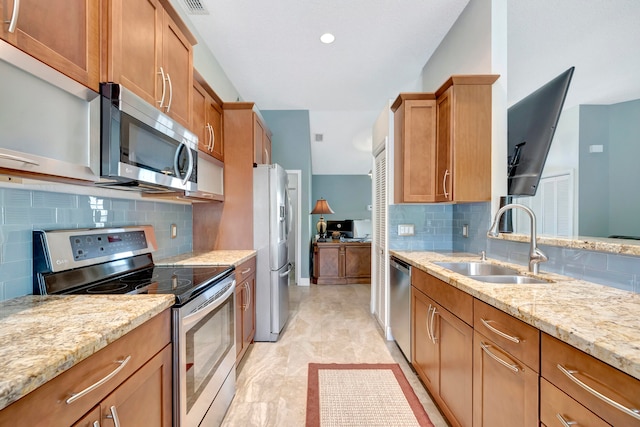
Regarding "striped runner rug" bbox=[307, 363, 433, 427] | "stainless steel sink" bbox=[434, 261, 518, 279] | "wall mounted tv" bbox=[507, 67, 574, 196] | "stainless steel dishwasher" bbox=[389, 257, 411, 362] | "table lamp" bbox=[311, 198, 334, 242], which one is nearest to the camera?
"striped runner rug" bbox=[307, 363, 433, 427]

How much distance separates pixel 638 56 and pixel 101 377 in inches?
168

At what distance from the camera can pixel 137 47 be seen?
125 centimetres

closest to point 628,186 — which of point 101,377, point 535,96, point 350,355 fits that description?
point 535,96

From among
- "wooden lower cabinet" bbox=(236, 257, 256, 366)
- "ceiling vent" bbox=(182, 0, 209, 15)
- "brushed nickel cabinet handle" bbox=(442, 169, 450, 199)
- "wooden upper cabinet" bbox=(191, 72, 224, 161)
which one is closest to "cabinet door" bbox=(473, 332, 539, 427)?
"brushed nickel cabinet handle" bbox=(442, 169, 450, 199)

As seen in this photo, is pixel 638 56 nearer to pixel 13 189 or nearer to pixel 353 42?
pixel 353 42

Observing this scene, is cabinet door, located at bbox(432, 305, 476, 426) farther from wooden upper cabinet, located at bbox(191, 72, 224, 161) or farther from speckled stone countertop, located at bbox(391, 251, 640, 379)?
wooden upper cabinet, located at bbox(191, 72, 224, 161)

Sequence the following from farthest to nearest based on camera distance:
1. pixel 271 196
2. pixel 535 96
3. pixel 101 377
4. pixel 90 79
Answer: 1. pixel 271 196
2. pixel 535 96
3. pixel 90 79
4. pixel 101 377

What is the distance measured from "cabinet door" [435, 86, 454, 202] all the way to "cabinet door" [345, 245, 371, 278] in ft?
9.26

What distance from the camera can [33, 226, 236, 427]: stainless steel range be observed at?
1175 mm

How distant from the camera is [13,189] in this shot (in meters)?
1.10

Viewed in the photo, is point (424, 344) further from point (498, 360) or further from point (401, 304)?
point (498, 360)

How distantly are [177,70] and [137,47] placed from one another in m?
0.38

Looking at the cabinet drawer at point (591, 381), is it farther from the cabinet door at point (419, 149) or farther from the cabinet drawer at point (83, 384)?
the cabinet door at point (419, 149)

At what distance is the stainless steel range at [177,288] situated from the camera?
46.3 inches
